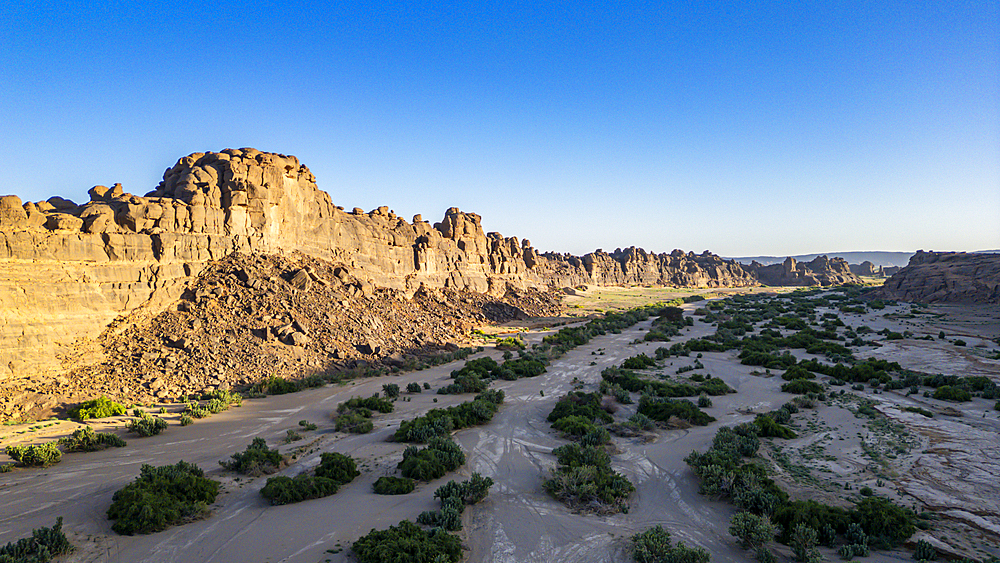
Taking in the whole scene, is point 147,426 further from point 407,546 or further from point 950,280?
point 950,280

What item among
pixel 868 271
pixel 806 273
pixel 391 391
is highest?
pixel 806 273

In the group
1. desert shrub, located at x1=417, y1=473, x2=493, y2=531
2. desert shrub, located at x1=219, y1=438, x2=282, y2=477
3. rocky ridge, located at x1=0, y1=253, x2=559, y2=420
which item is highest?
rocky ridge, located at x1=0, y1=253, x2=559, y2=420

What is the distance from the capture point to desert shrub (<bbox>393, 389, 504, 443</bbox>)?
15016 mm

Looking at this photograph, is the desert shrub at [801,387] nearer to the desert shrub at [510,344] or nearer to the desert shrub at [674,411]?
the desert shrub at [674,411]

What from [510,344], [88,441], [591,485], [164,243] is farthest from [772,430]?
[164,243]

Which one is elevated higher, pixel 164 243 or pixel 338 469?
pixel 164 243

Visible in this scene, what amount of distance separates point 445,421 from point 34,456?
12.0 metres

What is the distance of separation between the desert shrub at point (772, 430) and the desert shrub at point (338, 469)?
13.1m

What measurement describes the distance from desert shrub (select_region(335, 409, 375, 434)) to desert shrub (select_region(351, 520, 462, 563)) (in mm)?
8146

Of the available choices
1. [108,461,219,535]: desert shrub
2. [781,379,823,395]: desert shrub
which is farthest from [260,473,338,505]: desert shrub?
[781,379,823,395]: desert shrub

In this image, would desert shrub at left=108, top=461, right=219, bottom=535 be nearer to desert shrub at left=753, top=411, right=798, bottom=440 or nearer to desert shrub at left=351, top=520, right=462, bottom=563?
desert shrub at left=351, top=520, right=462, bottom=563

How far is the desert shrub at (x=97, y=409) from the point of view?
1686 centimetres

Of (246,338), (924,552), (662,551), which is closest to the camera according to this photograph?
(924,552)

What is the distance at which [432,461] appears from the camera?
478 inches
